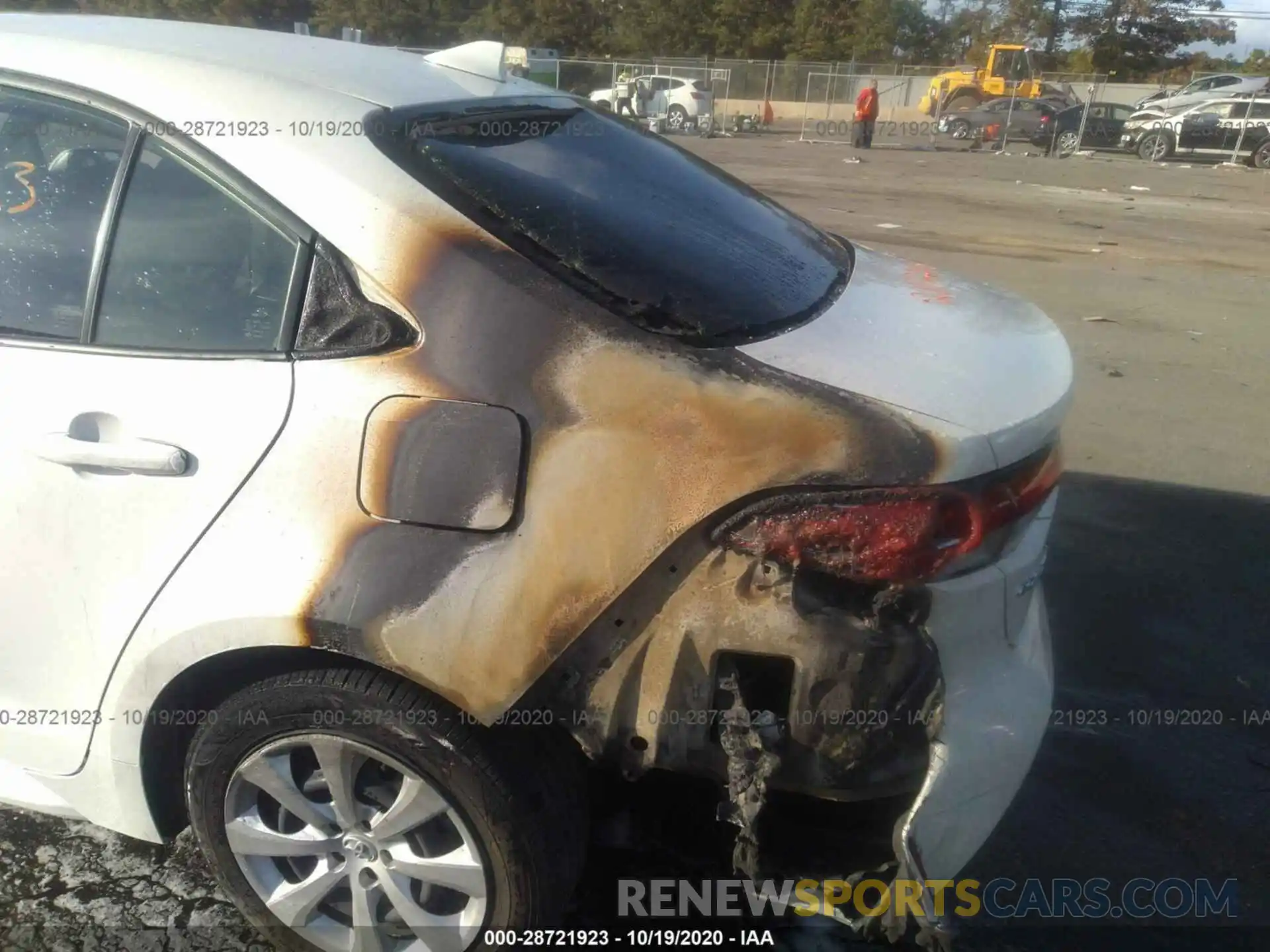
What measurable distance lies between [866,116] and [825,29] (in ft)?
88.9

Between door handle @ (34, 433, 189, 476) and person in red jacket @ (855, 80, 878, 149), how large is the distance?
26.3 meters

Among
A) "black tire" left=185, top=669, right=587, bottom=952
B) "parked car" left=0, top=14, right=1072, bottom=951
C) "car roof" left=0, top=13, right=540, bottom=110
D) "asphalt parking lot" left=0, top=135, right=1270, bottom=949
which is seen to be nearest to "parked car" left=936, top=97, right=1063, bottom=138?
"asphalt parking lot" left=0, top=135, right=1270, bottom=949

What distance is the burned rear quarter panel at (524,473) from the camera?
5.78ft

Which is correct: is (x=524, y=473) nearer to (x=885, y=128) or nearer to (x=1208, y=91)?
(x=1208, y=91)

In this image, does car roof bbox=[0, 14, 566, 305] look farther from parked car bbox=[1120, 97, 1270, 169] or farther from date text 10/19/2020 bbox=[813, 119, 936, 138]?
date text 10/19/2020 bbox=[813, 119, 936, 138]

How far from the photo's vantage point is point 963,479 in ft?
5.84

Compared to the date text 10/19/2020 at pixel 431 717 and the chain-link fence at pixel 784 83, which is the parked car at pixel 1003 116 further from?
the date text 10/19/2020 at pixel 431 717

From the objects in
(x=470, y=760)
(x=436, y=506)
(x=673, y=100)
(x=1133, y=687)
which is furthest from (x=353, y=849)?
(x=673, y=100)

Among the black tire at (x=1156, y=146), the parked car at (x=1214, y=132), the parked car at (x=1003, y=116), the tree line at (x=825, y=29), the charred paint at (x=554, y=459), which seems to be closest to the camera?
the charred paint at (x=554, y=459)

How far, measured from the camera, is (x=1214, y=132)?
917 inches

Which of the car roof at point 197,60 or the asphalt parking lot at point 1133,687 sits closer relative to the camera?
the car roof at point 197,60

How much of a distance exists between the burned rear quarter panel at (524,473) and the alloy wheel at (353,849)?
0.29 meters

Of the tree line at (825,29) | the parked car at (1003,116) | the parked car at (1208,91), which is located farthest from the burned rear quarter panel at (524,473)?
the tree line at (825,29)

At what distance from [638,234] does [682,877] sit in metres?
1.55
